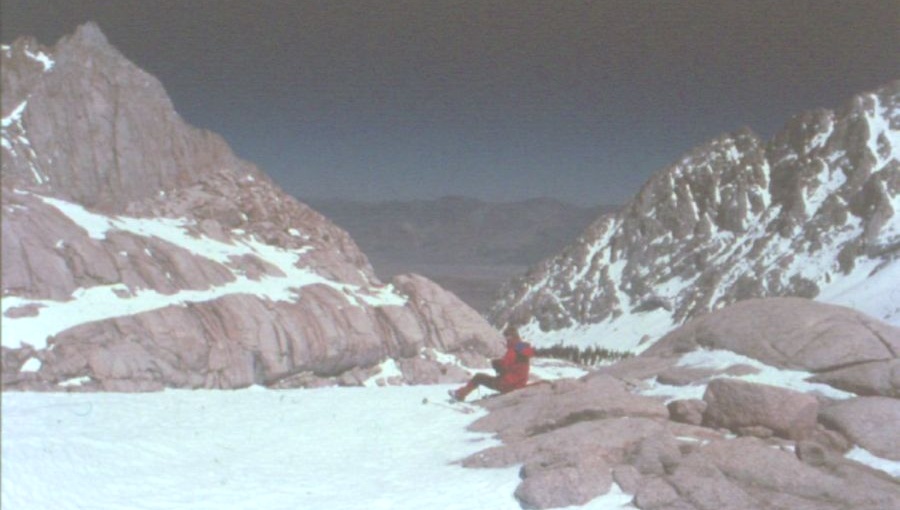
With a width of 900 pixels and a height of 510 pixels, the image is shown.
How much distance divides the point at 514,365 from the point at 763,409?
14.2 ft

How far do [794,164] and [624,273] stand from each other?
933cm

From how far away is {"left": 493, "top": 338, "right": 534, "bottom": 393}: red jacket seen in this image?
40.4 feet

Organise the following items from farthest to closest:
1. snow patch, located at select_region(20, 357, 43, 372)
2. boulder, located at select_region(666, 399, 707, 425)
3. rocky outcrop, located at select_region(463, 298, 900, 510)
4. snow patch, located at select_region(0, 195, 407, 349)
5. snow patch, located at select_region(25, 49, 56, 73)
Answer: boulder, located at select_region(666, 399, 707, 425) → rocky outcrop, located at select_region(463, 298, 900, 510) → snow patch, located at select_region(25, 49, 56, 73) → snow patch, located at select_region(20, 357, 43, 372) → snow patch, located at select_region(0, 195, 407, 349)

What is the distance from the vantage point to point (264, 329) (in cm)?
1536

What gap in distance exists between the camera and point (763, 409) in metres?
10.4

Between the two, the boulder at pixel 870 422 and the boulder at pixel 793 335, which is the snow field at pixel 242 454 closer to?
the boulder at pixel 870 422

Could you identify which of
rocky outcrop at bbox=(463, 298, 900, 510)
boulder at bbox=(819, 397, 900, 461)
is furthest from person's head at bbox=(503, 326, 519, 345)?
boulder at bbox=(819, 397, 900, 461)

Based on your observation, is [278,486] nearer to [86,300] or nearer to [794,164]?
[86,300]

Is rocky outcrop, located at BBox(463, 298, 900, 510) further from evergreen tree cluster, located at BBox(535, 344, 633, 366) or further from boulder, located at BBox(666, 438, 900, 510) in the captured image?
evergreen tree cluster, located at BBox(535, 344, 633, 366)

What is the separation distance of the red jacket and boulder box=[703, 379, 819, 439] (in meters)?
3.08

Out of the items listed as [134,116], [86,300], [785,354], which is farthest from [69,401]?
[785,354]

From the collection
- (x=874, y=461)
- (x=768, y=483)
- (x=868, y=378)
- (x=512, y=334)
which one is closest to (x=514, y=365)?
(x=512, y=334)

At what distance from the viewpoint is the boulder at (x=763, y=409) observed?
34.0 ft

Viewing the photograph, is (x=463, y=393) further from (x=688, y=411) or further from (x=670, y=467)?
(x=670, y=467)
